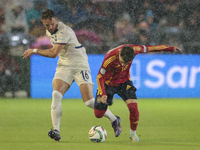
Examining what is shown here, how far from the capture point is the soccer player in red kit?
16.4 feet

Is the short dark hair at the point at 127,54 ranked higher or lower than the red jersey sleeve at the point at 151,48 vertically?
higher

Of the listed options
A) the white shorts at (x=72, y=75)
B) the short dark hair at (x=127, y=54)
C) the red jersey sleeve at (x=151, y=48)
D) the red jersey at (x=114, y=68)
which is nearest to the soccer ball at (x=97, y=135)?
the red jersey at (x=114, y=68)

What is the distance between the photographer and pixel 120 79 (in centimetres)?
559

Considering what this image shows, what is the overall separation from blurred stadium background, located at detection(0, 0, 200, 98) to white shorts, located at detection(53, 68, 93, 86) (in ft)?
17.6

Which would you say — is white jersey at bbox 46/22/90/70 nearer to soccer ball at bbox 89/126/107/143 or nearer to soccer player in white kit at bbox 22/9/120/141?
soccer player in white kit at bbox 22/9/120/141

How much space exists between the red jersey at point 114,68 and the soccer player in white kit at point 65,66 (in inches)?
13.8

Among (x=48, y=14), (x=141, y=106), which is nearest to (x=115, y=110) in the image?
(x=141, y=106)

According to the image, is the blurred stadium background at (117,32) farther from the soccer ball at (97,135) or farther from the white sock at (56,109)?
the soccer ball at (97,135)

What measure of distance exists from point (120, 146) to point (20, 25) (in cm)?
850

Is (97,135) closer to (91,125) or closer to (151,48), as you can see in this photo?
(151,48)

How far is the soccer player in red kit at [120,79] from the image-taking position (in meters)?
5.00

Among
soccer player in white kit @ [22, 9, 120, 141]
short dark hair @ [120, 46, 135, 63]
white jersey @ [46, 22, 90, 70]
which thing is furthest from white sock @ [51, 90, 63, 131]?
short dark hair @ [120, 46, 135, 63]

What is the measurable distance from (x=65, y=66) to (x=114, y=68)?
2.57 feet

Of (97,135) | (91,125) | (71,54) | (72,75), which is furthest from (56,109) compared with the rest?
(91,125)
